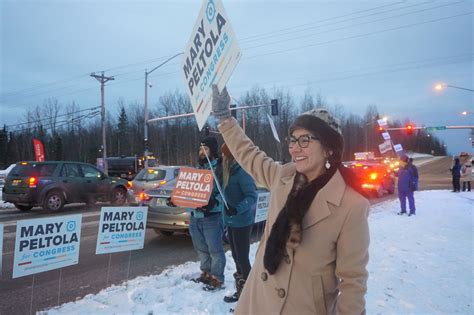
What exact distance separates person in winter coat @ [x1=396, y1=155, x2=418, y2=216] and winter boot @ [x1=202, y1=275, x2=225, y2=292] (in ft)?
29.1

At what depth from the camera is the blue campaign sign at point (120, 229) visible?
4.45 meters

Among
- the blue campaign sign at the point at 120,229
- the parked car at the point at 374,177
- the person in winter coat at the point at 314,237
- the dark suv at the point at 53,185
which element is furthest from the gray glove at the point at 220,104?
the parked car at the point at 374,177

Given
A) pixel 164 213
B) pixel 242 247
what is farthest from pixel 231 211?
pixel 164 213

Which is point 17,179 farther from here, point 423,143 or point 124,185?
point 423,143

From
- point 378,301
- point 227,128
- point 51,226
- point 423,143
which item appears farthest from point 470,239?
point 423,143

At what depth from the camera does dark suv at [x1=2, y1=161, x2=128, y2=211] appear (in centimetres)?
1334

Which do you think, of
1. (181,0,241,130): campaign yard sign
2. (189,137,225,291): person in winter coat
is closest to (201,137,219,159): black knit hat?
(189,137,225,291): person in winter coat

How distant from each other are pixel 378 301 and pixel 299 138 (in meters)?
3.30

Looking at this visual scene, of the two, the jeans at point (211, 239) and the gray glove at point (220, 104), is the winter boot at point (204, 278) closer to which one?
the jeans at point (211, 239)

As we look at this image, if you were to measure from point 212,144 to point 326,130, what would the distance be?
9.27ft

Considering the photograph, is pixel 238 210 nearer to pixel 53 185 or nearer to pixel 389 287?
→ pixel 389 287

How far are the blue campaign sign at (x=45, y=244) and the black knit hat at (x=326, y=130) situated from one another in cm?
300

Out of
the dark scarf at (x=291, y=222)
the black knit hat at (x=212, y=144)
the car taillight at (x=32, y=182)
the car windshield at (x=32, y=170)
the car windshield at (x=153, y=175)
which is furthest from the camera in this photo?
the car windshield at (x=32, y=170)

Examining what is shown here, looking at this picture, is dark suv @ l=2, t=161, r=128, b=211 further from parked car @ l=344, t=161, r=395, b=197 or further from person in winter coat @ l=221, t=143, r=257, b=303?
parked car @ l=344, t=161, r=395, b=197
